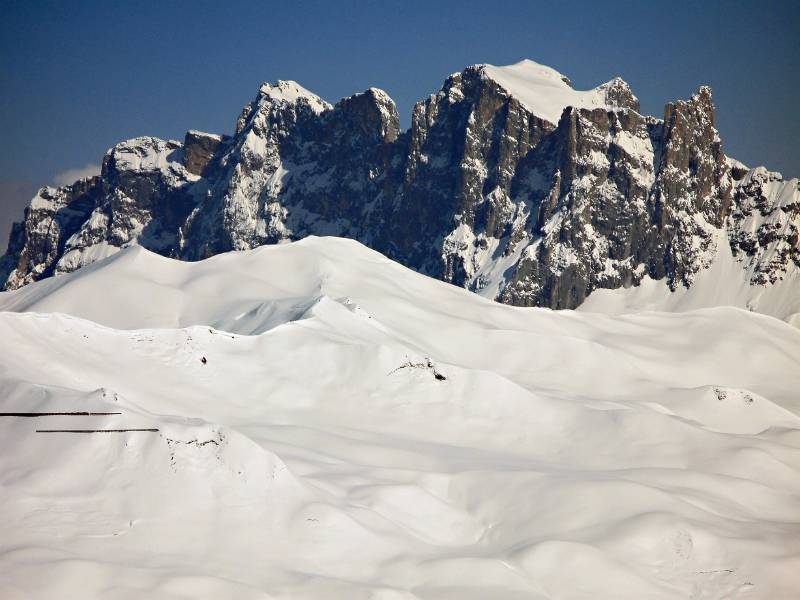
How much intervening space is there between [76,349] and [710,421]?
171 feet

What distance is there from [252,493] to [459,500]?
35.6ft

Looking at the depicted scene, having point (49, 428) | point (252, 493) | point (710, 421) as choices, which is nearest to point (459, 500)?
point (252, 493)

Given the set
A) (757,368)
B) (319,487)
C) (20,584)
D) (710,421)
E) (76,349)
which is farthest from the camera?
(757,368)

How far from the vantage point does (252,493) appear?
36344mm

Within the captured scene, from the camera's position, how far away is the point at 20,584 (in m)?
26.7

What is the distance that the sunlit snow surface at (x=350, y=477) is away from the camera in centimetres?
3200

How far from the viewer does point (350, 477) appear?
1668 inches

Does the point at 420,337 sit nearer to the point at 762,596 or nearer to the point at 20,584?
the point at 762,596

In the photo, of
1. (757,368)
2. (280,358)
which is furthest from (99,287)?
→ (757,368)

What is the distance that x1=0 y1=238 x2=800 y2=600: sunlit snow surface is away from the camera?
32.0 meters

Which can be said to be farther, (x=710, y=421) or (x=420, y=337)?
(x=420, y=337)

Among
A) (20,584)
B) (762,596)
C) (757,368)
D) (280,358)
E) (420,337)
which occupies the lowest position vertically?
(20,584)

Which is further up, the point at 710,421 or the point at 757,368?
the point at 757,368

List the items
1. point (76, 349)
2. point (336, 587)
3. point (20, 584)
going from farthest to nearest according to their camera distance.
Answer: point (76, 349) → point (336, 587) → point (20, 584)
